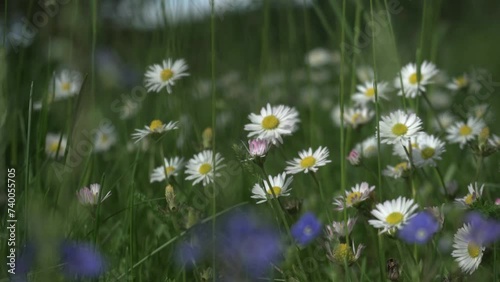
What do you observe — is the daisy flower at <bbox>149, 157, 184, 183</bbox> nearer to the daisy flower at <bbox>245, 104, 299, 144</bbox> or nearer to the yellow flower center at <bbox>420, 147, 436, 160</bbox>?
the daisy flower at <bbox>245, 104, 299, 144</bbox>

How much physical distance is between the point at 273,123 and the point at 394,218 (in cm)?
22

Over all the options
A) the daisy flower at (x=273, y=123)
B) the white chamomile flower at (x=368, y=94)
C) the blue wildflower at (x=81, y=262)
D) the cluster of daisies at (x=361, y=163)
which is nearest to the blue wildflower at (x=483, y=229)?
the cluster of daisies at (x=361, y=163)

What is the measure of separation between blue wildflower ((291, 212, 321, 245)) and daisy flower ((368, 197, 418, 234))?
0.18 ft

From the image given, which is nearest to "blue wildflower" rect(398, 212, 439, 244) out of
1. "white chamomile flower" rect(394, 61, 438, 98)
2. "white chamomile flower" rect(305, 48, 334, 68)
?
"white chamomile flower" rect(394, 61, 438, 98)

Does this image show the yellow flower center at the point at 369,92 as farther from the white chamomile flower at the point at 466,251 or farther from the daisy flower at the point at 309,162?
the white chamomile flower at the point at 466,251

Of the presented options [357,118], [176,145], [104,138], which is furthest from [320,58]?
[176,145]

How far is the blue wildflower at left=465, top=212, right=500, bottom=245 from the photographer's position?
66 centimetres

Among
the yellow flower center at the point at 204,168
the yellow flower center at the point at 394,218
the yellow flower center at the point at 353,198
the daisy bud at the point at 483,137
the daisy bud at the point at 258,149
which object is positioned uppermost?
the yellow flower center at the point at 204,168

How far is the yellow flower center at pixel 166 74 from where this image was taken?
0.97 m

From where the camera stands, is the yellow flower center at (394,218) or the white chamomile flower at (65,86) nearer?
the yellow flower center at (394,218)

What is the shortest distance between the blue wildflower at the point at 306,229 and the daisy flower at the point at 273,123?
0.12 m

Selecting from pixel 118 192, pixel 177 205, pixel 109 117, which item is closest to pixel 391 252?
pixel 177 205

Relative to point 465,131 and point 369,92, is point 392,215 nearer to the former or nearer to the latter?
point 465,131

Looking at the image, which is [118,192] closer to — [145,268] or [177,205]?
[145,268]
